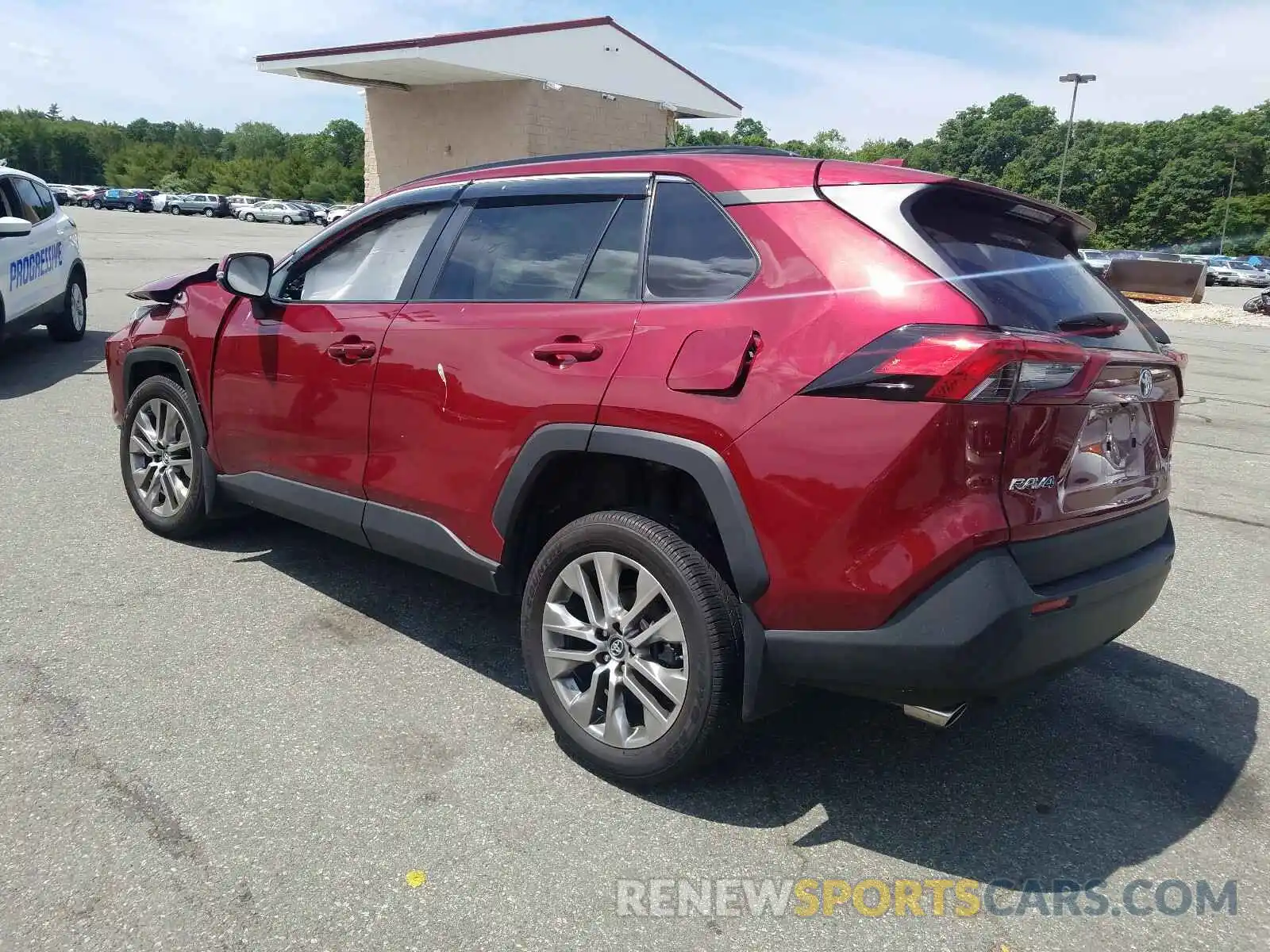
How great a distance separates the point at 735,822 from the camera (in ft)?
9.29

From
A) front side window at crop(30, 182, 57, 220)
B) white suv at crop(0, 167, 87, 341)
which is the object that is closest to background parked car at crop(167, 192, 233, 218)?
front side window at crop(30, 182, 57, 220)

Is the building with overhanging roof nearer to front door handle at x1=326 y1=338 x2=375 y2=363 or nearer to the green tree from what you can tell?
front door handle at x1=326 y1=338 x2=375 y2=363

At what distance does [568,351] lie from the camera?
3.03 metres

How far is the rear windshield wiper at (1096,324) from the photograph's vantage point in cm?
267

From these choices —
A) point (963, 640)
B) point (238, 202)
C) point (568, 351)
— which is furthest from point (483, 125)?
point (238, 202)

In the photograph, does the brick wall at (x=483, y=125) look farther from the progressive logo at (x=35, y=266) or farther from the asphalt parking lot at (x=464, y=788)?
the asphalt parking lot at (x=464, y=788)

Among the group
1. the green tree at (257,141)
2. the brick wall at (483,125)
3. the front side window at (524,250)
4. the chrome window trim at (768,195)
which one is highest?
the green tree at (257,141)

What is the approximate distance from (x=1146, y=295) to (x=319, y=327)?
101ft

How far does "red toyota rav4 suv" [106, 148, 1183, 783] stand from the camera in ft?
7.90

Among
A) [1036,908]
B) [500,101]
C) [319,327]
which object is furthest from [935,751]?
[500,101]

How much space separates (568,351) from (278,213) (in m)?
64.5

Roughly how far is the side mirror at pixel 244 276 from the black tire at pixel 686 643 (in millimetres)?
2008

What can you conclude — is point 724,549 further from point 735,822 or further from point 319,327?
point 319,327

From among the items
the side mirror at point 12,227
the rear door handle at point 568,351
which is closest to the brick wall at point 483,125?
the side mirror at point 12,227
